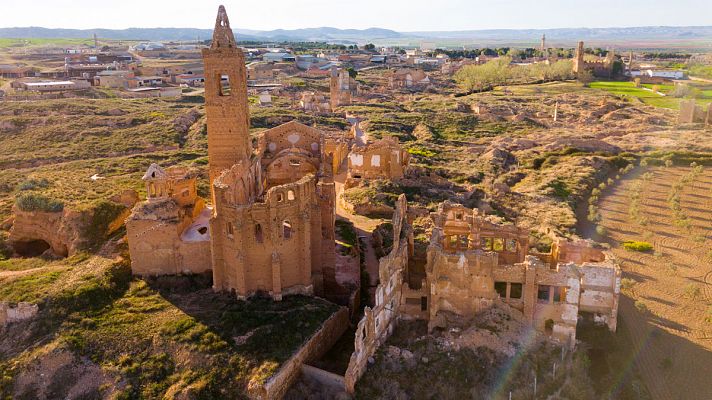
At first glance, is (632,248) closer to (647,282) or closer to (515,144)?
(647,282)

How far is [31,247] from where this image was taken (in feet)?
116

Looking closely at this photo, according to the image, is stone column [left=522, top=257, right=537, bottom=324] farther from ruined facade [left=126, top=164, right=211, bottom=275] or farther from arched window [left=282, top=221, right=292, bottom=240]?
ruined facade [left=126, top=164, right=211, bottom=275]

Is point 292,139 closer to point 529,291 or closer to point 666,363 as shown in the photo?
point 529,291

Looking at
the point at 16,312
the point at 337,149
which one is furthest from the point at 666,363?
the point at 337,149

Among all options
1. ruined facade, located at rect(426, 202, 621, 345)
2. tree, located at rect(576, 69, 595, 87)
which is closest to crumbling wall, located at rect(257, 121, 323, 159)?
ruined facade, located at rect(426, 202, 621, 345)

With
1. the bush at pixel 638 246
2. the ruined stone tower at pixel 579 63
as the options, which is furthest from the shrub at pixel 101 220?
the ruined stone tower at pixel 579 63

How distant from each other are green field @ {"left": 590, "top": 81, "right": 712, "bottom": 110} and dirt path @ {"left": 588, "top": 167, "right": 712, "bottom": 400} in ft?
151

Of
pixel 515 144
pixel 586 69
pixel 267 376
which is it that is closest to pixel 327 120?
pixel 515 144

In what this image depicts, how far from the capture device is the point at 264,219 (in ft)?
85.3

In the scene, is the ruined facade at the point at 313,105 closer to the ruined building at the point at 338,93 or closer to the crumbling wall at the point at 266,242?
the ruined building at the point at 338,93

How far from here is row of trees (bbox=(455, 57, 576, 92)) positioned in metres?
143

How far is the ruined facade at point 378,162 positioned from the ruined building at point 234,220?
17.2m

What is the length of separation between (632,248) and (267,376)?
27657 mm

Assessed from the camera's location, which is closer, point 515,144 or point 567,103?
point 515,144
